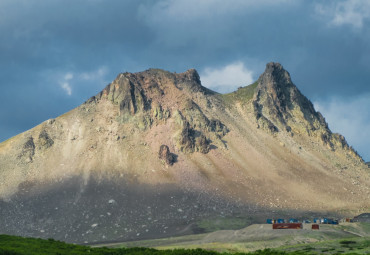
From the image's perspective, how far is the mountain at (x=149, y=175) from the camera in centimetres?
13588

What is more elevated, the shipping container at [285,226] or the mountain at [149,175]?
the mountain at [149,175]

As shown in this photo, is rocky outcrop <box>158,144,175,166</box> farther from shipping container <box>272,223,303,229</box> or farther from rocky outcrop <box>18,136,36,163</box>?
shipping container <box>272,223,303,229</box>

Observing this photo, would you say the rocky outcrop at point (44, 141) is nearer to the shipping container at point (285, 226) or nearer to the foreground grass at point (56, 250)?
the shipping container at point (285, 226)

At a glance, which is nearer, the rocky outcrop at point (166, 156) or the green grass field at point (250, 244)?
the green grass field at point (250, 244)

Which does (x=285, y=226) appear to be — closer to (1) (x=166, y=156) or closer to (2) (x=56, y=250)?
(2) (x=56, y=250)

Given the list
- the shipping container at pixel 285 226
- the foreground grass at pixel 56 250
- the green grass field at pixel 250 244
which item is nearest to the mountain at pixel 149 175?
the green grass field at pixel 250 244

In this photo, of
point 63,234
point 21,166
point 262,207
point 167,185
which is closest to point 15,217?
point 63,234

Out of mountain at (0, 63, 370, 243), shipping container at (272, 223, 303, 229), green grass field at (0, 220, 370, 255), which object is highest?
mountain at (0, 63, 370, 243)

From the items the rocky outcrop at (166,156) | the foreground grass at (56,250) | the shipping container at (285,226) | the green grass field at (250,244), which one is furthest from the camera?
the rocky outcrop at (166,156)

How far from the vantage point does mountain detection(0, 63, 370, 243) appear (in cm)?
13588

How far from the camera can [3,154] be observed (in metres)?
165

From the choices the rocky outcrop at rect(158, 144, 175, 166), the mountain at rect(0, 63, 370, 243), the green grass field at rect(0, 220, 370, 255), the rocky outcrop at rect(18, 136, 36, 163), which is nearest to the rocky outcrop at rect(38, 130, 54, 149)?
the mountain at rect(0, 63, 370, 243)

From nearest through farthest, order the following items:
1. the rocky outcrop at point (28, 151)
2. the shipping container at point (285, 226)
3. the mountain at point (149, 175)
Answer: the shipping container at point (285, 226) < the mountain at point (149, 175) < the rocky outcrop at point (28, 151)

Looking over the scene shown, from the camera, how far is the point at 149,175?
16038cm
